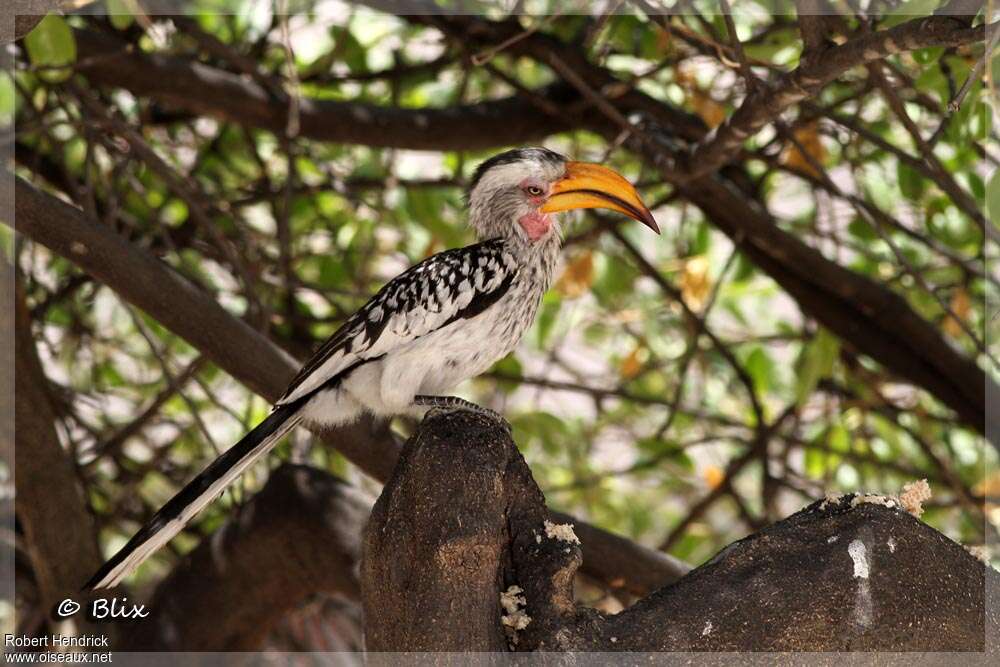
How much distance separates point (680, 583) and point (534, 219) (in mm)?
1010

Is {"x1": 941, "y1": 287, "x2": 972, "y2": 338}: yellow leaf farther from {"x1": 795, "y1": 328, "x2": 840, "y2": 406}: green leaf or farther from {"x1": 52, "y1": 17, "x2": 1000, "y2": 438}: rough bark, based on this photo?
{"x1": 795, "y1": 328, "x2": 840, "y2": 406}: green leaf

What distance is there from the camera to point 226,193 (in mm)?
3883

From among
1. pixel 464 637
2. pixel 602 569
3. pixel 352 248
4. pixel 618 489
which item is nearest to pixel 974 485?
pixel 618 489

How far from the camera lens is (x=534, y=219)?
103 inches

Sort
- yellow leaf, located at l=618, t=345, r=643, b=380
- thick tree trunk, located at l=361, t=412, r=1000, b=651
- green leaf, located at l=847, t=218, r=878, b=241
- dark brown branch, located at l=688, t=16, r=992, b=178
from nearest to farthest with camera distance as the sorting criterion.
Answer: thick tree trunk, located at l=361, t=412, r=1000, b=651
dark brown branch, located at l=688, t=16, r=992, b=178
green leaf, located at l=847, t=218, r=878, b=241
yellow leaf, located at l=618, t=345, r=643, b=380

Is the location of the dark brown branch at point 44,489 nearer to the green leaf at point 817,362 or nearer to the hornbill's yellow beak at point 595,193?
the hornbill's yellow beak at point 595,193

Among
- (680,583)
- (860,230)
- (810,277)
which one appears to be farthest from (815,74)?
(860,230)

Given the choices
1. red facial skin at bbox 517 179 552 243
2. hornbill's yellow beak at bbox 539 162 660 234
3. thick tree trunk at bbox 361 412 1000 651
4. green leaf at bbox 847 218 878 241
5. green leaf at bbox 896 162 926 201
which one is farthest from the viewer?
green leaf at bbox 847 218 878 241

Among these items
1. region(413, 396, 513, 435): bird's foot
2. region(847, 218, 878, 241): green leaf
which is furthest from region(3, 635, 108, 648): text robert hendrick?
region(847, 218, 878, 241): green leaf

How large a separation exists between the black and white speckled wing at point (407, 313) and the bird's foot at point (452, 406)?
0.12 metres

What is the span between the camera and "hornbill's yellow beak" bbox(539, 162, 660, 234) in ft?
7.70

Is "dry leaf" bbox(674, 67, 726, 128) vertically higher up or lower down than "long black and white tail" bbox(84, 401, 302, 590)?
higher up

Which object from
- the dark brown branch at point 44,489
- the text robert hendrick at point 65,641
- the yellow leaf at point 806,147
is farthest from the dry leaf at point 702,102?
the text robert hendrick at point 65,641

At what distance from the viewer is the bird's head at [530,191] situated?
8.23 feet
